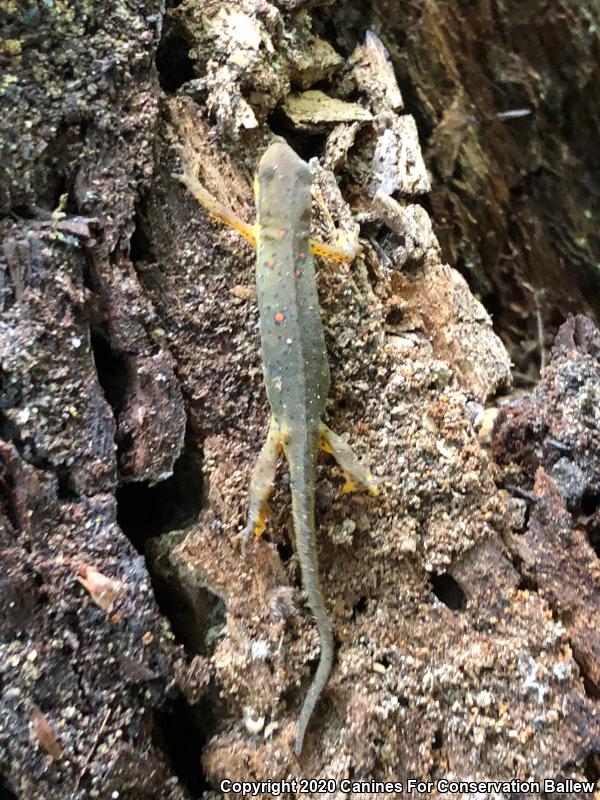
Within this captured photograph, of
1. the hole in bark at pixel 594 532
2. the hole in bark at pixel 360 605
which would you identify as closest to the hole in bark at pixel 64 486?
the hole in bark at pixel 360 605

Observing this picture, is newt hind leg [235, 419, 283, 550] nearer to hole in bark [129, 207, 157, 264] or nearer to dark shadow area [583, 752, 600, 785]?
hole in bark [129, 207, 157, 264]

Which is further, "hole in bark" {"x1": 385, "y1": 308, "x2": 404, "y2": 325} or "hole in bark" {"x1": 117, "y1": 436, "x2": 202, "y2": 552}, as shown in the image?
"hole in bark" {"x1": 385, "y1": 308, "x2": 404, "y2": 325}

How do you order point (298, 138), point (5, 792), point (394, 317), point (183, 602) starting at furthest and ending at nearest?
point (298, 138)
point (394, 317)
point (183, 602)
point (5, 792)

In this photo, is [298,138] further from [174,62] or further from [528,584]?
[528,584]

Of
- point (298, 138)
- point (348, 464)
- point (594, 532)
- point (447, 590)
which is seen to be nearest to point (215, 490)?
point (348, 464)

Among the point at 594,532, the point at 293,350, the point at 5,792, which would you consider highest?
the point at 293,350

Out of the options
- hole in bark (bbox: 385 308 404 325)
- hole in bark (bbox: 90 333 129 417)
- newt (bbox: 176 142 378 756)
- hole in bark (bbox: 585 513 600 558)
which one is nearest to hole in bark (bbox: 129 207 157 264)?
newt (bbox: 176 142 378 756)

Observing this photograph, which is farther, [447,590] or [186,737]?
[447,590]
